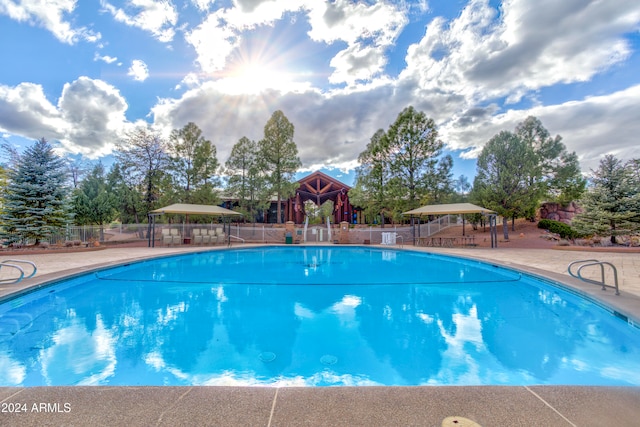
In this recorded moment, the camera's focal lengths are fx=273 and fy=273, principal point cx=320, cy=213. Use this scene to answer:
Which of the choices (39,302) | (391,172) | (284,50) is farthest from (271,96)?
(39,302)

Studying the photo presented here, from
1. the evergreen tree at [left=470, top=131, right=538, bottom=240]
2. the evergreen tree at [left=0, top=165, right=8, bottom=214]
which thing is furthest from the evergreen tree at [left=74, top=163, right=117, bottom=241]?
the evergreen tree at [left=470, top=131, right=538, bottom=240]

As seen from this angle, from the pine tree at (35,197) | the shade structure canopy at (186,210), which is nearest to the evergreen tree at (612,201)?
the shade structure canopy at (186,210)

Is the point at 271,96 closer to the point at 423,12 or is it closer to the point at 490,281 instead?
the point at 423,12

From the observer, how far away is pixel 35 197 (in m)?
13.5

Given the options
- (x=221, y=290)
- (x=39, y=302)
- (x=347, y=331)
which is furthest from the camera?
(x=221, y=290)

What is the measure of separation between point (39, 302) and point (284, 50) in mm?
12268

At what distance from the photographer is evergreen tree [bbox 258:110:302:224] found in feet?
73.5

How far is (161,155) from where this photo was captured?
20.3 m

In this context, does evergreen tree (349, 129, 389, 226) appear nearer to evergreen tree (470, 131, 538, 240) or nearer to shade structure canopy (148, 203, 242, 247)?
evergreen tree (470, 131, 538, 240)

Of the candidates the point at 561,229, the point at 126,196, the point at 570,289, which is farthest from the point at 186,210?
the point at 561,229

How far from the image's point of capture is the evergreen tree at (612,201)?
A: 13055 mm

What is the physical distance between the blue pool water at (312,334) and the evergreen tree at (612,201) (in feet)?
31.6

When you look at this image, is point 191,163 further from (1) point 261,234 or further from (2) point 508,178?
(2) point 508,178

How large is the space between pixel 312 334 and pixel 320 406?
2.80 m
